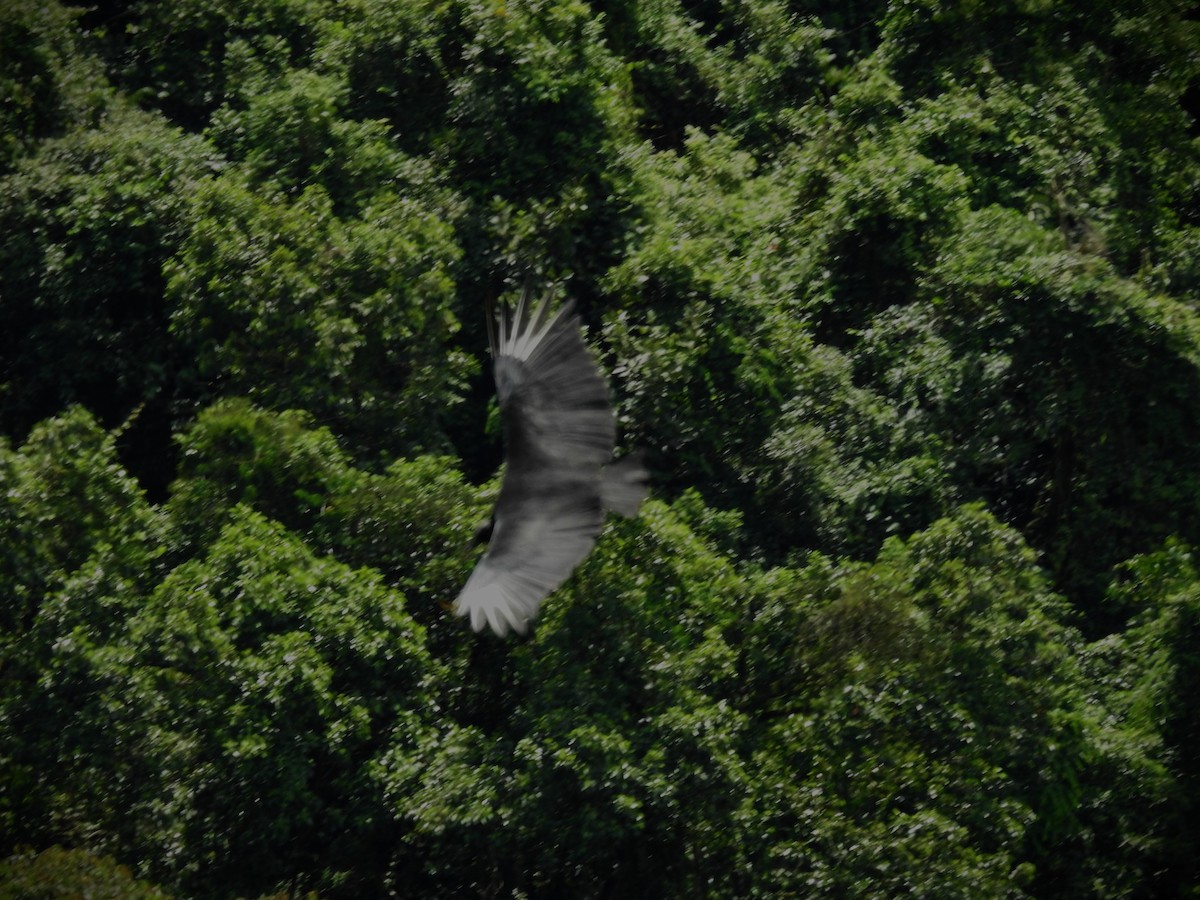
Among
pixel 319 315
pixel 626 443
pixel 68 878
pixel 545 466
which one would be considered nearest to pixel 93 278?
pixel 319 315

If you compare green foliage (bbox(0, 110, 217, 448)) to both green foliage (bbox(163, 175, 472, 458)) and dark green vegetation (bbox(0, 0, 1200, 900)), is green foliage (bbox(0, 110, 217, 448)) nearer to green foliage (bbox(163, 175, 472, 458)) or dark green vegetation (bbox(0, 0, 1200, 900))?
dark green vegetation (bbox(0, 0, 1200, 900))

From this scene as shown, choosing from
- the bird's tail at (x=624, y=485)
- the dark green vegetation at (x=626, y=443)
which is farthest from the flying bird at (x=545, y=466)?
the dark green vegetation at (x=626, y=443)

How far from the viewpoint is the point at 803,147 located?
15.4m

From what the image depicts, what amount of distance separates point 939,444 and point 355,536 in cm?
467

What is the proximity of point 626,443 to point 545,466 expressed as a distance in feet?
8.84

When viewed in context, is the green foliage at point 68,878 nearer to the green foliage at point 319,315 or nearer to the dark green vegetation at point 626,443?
the dark green vegetation at point 626,443

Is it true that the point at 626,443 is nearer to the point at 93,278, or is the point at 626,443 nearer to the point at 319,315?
the point at 319,315

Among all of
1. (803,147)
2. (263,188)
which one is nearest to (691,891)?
(263,188)

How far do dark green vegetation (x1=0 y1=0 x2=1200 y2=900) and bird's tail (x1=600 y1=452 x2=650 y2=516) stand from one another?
301 millimetres

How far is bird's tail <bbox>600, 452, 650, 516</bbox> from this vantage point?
9977 mm

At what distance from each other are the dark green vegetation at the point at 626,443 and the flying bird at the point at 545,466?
1.96 feet

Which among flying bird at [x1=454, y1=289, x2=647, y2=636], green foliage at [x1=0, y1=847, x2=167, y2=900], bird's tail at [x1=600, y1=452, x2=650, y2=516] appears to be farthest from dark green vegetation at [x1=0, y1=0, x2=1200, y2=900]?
flying bird at [x1=454, y1=289, x2=647, y2=636]

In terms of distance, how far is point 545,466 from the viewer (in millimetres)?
9766

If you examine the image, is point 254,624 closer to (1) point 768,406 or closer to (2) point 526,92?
(1) point 768,406
